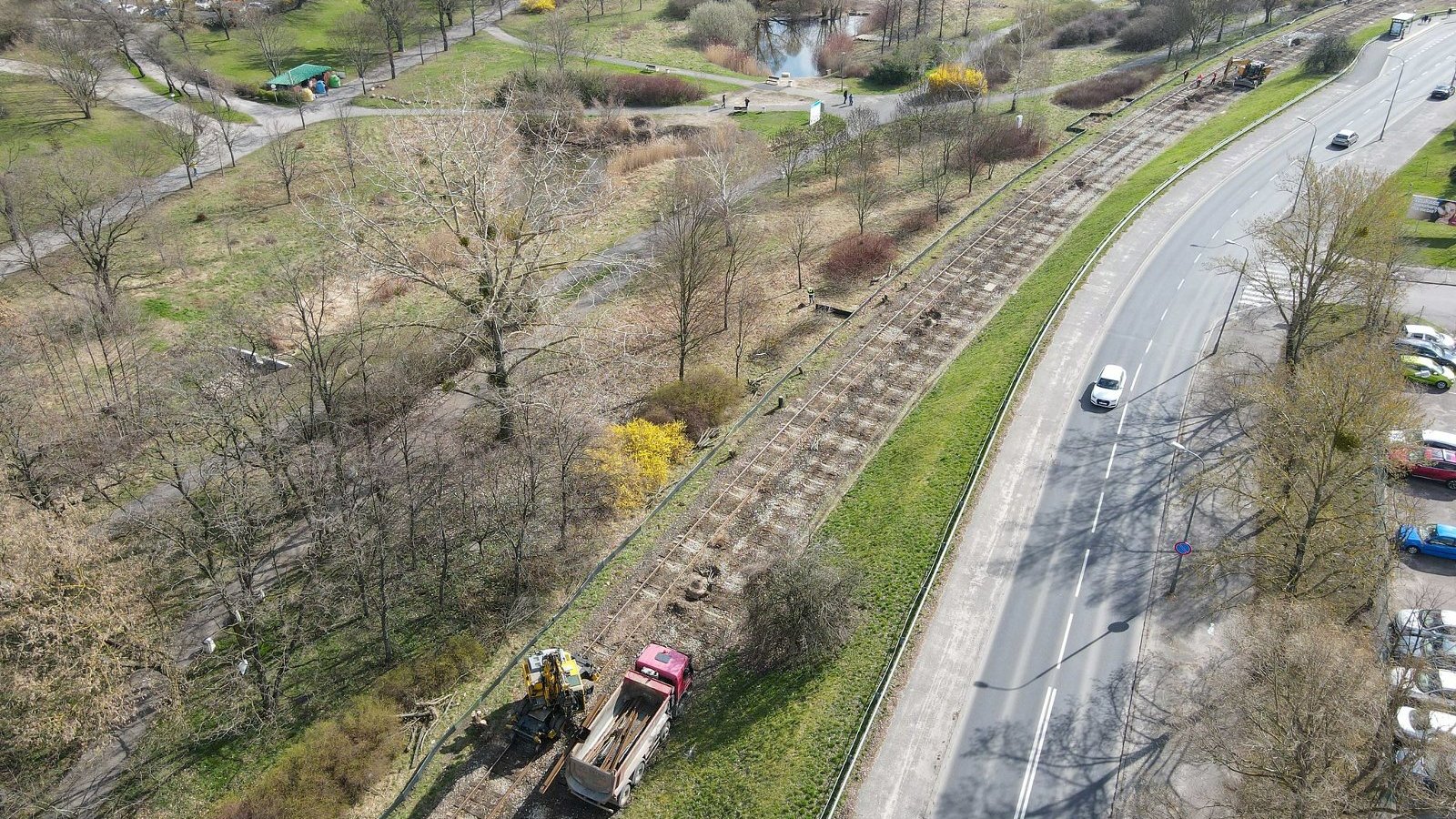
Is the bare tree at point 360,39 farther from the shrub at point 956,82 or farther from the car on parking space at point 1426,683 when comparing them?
the car on parking space at point 1426,683

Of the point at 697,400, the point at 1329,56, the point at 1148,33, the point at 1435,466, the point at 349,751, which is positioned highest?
the point at 1148,33

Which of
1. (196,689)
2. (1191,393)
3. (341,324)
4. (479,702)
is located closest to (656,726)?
(479,702)

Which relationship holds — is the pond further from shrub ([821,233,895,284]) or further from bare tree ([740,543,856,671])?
bare tree ([740,543,856,671])

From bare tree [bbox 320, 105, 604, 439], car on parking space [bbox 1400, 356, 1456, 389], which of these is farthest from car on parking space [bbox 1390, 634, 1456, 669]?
bare tree [bbox 320, 105, 604, 439]

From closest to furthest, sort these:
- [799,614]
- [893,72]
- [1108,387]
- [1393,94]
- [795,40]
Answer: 1. [799,614]
2. [1108,387]
3. [1393,94]
4. [893,72]
5. [795,40]

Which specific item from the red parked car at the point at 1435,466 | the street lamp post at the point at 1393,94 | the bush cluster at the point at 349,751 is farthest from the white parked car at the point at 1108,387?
the street lamp post at the point at 1393,94

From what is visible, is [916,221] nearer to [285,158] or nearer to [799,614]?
[799,614]

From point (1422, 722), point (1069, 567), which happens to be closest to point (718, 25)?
point (1069, 567)
